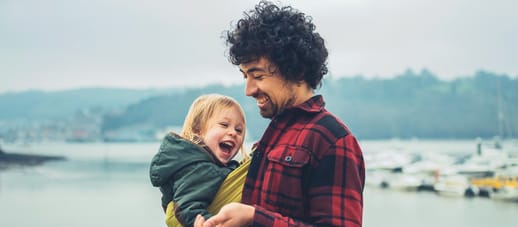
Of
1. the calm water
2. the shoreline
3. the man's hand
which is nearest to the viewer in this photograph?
the man's hand

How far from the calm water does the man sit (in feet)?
59.9

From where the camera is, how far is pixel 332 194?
101 cm

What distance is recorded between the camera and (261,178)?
3.49 ft

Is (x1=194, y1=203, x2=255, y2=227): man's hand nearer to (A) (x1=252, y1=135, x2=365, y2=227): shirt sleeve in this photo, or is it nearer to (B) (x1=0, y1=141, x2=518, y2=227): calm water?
(A) (x1=252, y1=135, x2=365, y2=227): shirt sleeve

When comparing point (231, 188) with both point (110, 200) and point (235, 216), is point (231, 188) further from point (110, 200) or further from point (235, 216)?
point (110, 200)

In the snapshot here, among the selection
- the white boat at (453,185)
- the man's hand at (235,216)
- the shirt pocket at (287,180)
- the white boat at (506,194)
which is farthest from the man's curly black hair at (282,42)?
the white boat at (453,185)

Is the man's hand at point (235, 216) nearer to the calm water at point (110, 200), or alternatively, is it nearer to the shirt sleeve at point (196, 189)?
the shirt sleeve at point (196, 189)

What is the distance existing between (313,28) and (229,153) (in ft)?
1.06

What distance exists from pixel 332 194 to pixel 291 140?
118 mm

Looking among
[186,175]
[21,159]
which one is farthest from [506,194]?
[186,175]

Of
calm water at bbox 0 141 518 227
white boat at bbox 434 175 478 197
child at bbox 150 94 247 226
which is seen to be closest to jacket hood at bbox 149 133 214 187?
child at bbox 150 94 247 226

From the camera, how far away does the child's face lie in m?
1.26

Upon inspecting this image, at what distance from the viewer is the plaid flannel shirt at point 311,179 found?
1008 millimetres

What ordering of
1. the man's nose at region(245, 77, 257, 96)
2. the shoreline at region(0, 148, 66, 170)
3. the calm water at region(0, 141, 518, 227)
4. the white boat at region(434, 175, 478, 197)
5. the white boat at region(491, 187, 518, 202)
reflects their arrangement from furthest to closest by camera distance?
1. the shoreline at region(0, 148, 66, 170)
2. the white boat at region(434, 175, 478, 197)
3. the calm water at region(0, 141, 518, 227)
4. the white boat at region(491, 187, 518, 202)
5. the man's nose at region(245, 77, 257, 96)
